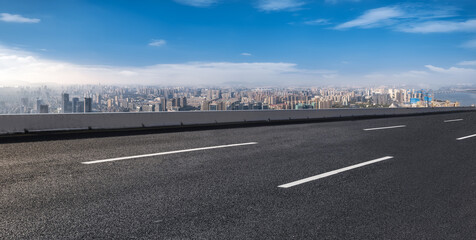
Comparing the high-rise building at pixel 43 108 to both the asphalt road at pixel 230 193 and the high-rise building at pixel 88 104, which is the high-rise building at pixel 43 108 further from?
the asphalt road at pixel 230 193

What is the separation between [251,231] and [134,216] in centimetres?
126

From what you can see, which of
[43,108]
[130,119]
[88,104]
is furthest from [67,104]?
[130,119]

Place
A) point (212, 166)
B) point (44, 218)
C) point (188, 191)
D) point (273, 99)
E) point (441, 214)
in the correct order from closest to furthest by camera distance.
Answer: point (44, 218)
point (441, 214)
point (188, 191)
point (212, 166)
point (273, 99)

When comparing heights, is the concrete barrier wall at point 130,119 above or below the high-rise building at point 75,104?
below

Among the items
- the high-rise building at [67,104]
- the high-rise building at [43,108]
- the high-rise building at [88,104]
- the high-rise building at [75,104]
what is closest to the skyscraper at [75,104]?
the high-rise building at [75,104]

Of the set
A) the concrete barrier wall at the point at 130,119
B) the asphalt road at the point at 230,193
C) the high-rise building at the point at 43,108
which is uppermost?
the high-rise building at the point at 43,108

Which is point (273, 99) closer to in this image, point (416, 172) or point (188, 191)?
point (416, 172)

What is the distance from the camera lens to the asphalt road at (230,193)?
3.61 m

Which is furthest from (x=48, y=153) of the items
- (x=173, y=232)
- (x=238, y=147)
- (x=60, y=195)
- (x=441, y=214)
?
(x=441, y=214)

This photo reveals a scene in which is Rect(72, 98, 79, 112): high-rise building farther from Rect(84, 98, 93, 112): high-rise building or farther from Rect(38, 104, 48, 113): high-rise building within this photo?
Rect(38, 104, 48, 113): high-rise building

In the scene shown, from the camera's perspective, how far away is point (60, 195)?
14.9 feet

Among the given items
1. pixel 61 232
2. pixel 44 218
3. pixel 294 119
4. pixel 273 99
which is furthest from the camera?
pixel 273 99

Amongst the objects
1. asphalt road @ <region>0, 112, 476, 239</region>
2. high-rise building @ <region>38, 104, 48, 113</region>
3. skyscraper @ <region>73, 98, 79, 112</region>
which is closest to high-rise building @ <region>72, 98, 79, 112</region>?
skyscraper @ <region>73, 98, 79, 112</region>

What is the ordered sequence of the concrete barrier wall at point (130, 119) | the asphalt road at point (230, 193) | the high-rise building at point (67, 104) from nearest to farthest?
the asphalt road at point (230, 193) < the concrete barrier wall at point (130, 119) < the high-rise building at point (67, 104)
